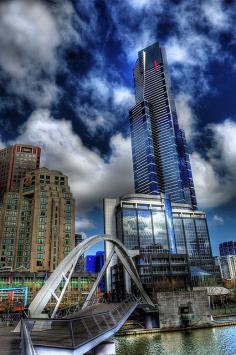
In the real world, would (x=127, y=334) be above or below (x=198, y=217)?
below

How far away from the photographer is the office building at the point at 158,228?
127m

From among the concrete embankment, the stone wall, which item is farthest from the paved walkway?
the stone wall

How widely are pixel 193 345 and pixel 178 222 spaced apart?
114460 millimetres

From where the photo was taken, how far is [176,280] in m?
96.5

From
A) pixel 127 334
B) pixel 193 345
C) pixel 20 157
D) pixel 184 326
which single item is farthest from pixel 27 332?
pixel 20 157

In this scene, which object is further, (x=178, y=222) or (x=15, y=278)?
(x=178, y=222)

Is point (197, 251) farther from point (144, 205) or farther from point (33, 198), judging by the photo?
point (33, 198)

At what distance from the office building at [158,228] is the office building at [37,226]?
22177 mm

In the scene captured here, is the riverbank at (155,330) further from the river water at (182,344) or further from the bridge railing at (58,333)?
the bridge railing at (58,333)

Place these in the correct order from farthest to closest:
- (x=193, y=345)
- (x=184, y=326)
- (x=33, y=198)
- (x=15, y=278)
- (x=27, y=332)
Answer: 1. (x=33, y=198)
2. (x=15, y=278)
3. (x=184, y=326)
4. (x=193, y=345)
5. (x=27, y=332)

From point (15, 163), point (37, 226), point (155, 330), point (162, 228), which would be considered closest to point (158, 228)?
point (162, 228)

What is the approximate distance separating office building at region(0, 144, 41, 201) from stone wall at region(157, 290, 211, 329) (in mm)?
128549

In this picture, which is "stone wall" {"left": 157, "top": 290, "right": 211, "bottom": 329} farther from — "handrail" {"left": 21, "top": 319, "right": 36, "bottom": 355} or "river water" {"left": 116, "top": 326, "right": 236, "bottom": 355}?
"handrail" {"left": 21, "top": 319, "right": 36, "bottom": 355}

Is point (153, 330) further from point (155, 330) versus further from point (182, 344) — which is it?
point (182, 344)
